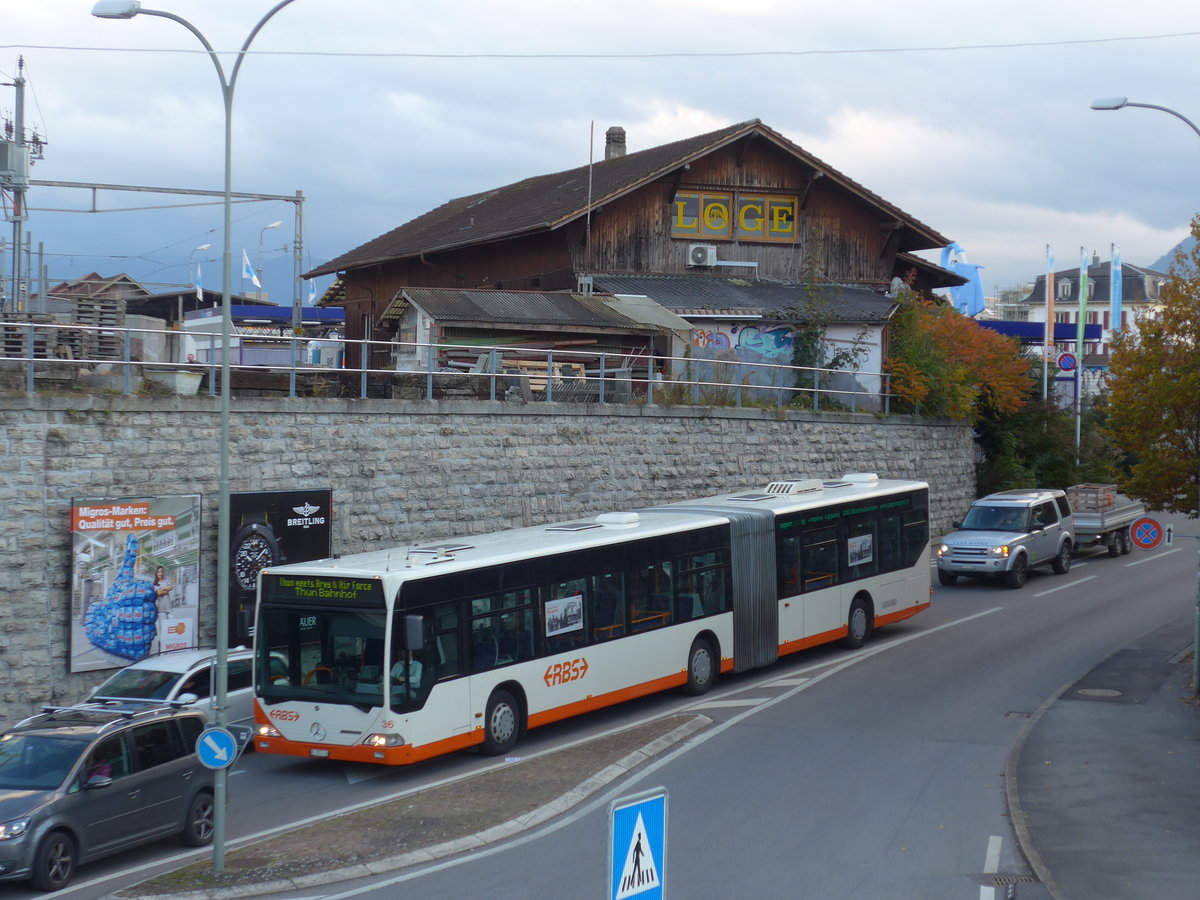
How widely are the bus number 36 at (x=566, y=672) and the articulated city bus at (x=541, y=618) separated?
3 cm

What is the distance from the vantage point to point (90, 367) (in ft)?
60.0

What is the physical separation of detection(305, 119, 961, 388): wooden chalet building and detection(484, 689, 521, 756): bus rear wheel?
1701 centimetres

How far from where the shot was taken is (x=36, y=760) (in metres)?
11.4

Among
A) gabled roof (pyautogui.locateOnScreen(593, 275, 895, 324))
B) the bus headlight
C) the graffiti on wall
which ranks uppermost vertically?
gabled roof (pyautogui.locateOnScreen(593, 275, 895, 324))

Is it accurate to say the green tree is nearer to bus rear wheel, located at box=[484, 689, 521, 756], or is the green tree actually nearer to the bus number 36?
the bus number 36

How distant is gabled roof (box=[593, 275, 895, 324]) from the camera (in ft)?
114

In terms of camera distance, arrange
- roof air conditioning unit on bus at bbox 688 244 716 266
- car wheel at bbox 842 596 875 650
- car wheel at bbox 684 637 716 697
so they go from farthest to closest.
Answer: roof air conditioning unit on bus at bbox 688 244 716 266 < car wheel at bbox 842 596 875 650 < car wheel at bbox 684 637 716 697

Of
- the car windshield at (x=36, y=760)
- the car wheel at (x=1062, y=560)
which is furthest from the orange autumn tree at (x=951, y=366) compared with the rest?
the car windshield at (x=36, y=760)

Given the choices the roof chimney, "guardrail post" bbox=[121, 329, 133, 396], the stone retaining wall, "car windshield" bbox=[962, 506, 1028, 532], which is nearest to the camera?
the stone retaining wall

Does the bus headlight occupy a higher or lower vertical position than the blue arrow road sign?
lower

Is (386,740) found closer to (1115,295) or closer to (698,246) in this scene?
(698,246)

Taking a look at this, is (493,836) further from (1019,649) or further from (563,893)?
(1019,649)

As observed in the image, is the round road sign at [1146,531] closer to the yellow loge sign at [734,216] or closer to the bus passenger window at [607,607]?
the bus passenger window at [607,607]

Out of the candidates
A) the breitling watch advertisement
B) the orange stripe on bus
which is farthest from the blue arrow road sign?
the breitling watch advertisement
